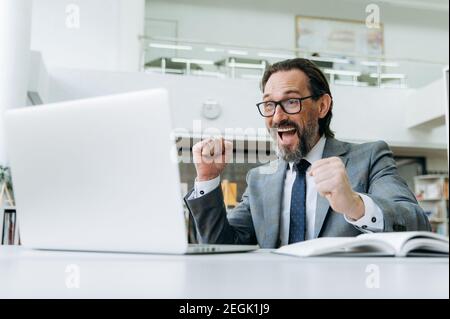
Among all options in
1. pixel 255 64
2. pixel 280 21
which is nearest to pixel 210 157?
pixel 255 64

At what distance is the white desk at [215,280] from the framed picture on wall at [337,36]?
7.69m

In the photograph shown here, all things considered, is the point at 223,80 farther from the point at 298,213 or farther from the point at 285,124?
the point at 298,213

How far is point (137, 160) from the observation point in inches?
27.2

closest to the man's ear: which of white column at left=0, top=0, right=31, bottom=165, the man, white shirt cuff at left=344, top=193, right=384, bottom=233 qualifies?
the man

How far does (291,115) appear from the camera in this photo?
161cm

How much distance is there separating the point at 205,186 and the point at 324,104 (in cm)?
65

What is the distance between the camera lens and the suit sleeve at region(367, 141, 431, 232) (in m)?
1.05

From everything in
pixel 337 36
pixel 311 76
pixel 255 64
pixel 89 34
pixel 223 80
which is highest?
pixel 337 36

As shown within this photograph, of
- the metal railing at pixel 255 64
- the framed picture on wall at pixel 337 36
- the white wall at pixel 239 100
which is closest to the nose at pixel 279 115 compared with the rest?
the white wall at pixel 239 100

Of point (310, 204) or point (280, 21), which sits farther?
point (280, 21)

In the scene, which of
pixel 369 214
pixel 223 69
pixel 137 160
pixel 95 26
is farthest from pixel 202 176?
pixel 95 26

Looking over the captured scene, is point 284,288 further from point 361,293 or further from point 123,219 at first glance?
point 123,219

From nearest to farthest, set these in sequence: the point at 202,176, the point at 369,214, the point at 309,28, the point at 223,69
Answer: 1. the point at 369,214
2. the point at 202,176
3. the point at 223,69
4. the point at 309,28
